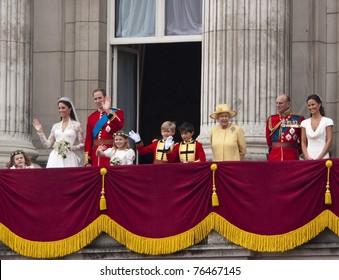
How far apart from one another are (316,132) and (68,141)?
5.03m

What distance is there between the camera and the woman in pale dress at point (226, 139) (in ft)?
115

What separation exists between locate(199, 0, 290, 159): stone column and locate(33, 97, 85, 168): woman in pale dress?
91.0 inches

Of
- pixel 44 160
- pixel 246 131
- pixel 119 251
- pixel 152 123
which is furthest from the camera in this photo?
pixel 152 123

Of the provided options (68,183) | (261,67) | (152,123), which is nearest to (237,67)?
Result: (261,67)

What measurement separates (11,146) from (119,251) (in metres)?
5.11

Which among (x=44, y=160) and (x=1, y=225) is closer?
(x=1, y=225)

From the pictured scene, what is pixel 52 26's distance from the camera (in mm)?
42406

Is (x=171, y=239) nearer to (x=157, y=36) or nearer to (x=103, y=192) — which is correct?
(x=103, y=192)

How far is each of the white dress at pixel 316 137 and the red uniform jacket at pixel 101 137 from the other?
4.00 metres

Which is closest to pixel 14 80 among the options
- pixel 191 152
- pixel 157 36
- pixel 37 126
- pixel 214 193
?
pixel 37 126

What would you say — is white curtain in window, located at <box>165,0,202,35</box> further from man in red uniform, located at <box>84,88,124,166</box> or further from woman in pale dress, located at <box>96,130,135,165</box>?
woman in pale dress, located at <box>96,130,135,165</box>

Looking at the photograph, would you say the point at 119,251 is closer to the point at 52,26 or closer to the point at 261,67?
the point at 261,67

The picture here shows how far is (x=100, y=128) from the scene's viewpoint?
37.2 m

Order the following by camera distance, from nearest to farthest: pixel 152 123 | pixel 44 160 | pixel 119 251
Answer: pixel 119 251 → pixel 44 160 → pixel 152 123
